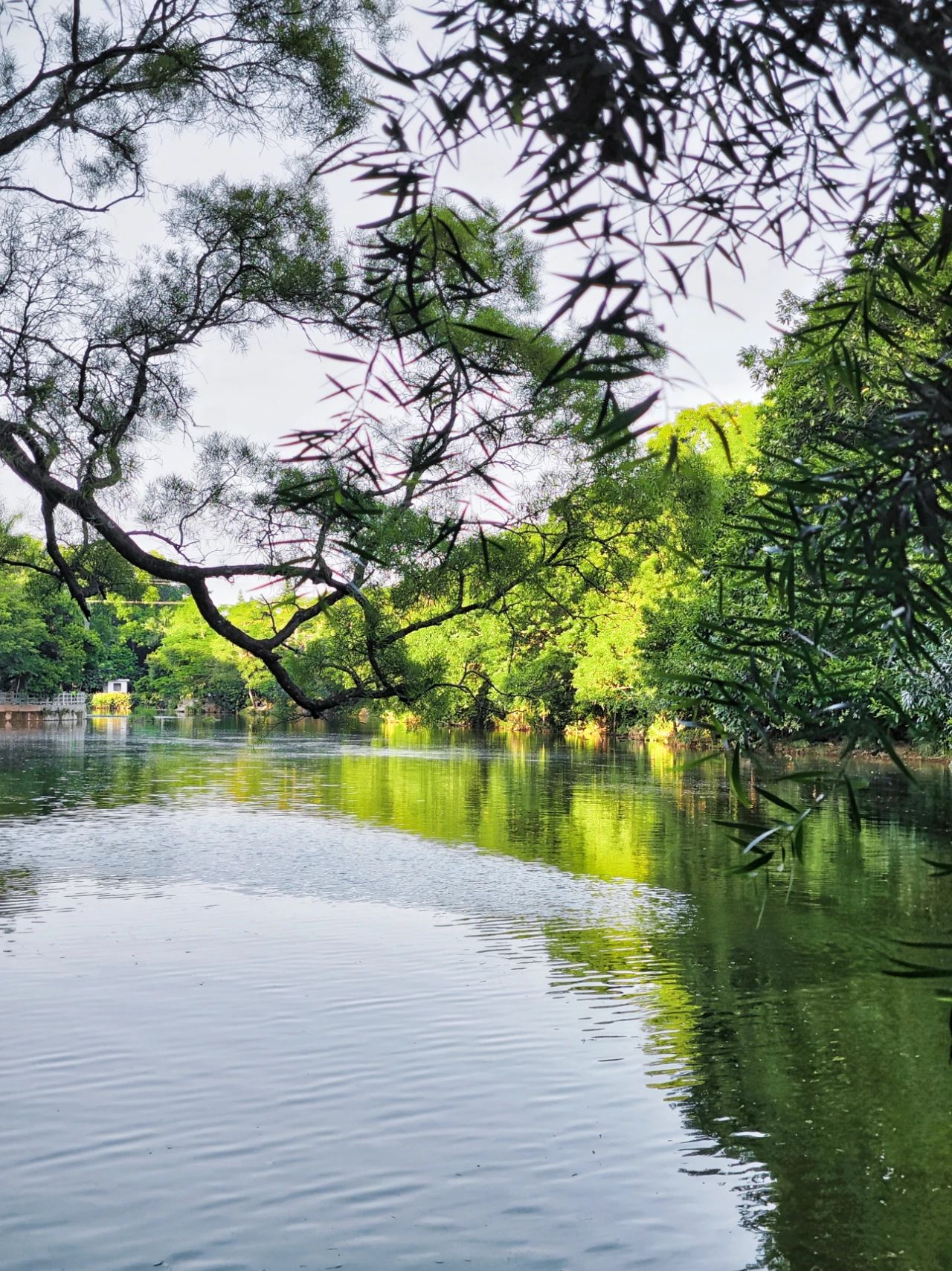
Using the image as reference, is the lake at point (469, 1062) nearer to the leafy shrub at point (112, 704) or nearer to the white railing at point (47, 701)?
the white railing at point (47, 701)

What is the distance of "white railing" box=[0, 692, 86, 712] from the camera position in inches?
2753

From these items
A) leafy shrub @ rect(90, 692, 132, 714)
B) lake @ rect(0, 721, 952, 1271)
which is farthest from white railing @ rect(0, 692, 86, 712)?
lake @ rect(0, 721, 952, 1271)

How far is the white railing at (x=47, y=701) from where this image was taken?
6994 centimetres

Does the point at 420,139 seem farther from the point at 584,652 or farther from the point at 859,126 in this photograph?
the point at 584,652

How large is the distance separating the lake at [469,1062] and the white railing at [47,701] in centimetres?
5615

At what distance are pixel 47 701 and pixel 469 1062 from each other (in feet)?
232

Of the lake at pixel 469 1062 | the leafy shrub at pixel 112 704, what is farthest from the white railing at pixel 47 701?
the lake at pixel 469 1062

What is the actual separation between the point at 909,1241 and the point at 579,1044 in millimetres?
3091

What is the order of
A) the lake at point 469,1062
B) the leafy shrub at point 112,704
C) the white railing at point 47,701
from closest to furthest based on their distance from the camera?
the lake at point 469,1062 < the white railing at point 47,701 < the leafy shrub at point 112,704

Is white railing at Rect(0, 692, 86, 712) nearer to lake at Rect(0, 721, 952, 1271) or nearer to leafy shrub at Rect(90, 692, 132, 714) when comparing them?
leafy shrub at Rect(90, 692, 132, 714)

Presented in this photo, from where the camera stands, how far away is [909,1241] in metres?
5.36

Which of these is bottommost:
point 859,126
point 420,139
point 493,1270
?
point 493,1270

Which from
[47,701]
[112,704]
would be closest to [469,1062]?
[47,701]

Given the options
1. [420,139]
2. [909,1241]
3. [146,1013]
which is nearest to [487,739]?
[146,1013]
